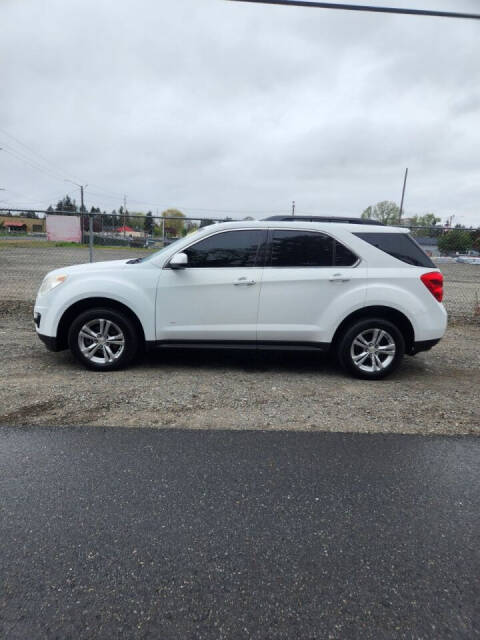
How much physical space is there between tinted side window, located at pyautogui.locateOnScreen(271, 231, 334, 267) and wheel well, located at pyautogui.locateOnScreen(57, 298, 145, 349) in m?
1.81

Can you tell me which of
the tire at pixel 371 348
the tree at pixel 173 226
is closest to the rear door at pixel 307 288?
the tire at pixel 371 348

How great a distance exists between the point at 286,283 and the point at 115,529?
3.31 metres

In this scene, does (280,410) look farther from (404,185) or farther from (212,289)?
(404,185)

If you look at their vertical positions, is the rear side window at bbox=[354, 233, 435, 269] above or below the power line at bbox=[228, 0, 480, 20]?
below

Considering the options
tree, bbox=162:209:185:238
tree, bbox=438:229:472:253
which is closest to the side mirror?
tree, bbox=162:209:185:238

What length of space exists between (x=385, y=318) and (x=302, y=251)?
1.30 m

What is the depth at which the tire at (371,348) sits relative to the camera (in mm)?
4883

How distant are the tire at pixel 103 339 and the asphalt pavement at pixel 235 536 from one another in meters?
1.60

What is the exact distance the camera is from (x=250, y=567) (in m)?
2.07

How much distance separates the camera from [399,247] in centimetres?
500

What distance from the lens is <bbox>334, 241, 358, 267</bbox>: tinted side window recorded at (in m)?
4.95

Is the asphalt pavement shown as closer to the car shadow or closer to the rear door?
the rear door

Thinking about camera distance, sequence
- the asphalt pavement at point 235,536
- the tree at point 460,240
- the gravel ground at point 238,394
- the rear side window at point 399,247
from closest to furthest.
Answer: the asphalt pavement at point 235,536 → the gravel ground at point 238,394 → the rear side window at point 399,247 → the tree at point 460,240

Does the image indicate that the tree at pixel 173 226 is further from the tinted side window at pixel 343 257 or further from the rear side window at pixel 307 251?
the tinted side window at pixel 343 257
